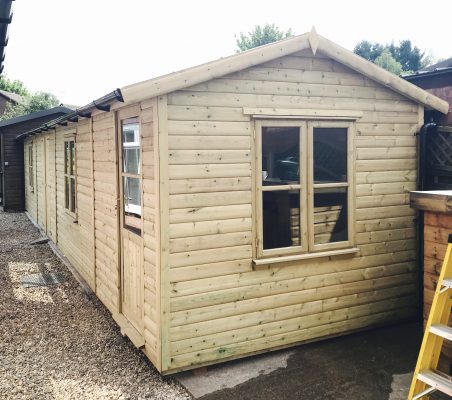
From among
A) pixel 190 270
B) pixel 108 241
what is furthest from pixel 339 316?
pixel 108 241

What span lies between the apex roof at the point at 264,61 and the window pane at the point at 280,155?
30.7 inches

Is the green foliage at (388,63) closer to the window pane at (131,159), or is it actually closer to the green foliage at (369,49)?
the green foliage at (369,49)

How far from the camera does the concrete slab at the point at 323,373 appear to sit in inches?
177

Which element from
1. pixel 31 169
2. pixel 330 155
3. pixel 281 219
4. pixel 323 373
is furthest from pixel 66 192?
pixel 31 169

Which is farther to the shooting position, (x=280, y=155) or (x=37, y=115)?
(x=37, y=115)

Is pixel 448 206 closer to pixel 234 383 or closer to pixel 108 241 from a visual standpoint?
pixel 234 383

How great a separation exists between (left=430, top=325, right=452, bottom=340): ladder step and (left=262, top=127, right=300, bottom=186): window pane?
2.18 meters

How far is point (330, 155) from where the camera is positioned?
5.51 metres

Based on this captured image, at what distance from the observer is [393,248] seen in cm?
598

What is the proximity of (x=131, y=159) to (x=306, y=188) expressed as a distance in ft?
6.97

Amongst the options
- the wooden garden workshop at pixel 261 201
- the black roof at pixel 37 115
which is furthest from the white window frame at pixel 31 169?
the wooden garden workshop at pixel 261 201

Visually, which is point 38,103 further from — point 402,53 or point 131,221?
→ point 402,53

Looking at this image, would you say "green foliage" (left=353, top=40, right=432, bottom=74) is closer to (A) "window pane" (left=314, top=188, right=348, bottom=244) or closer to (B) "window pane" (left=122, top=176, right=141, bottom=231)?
(A) "window pane" (left=314, top=188, right=348, bottom=244)

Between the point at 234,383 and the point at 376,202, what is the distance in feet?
8.88
